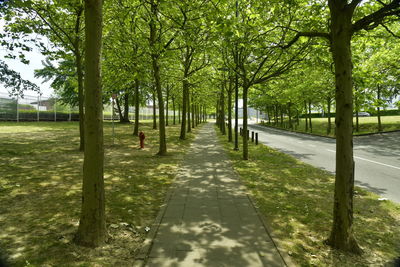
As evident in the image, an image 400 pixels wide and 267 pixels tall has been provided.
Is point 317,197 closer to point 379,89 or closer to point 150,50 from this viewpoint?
point 150,50

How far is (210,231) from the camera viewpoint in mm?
4734

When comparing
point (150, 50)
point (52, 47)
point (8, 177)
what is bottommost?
point (8, 177)

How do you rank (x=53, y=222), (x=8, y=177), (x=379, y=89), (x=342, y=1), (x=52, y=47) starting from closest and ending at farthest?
(x=342, y=1) < (x=53, y=222) < (x=8, y=177) < (x=52, y=47) < (x=379, y=89)

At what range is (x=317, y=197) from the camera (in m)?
7.07

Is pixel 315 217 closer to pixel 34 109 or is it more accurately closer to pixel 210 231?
pixel 210 231

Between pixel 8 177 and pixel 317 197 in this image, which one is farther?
pixel 8 177

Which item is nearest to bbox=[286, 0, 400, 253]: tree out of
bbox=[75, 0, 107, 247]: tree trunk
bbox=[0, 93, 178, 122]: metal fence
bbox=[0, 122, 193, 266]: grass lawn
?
bbox=[0, 122, 193, 266]: grass lawn

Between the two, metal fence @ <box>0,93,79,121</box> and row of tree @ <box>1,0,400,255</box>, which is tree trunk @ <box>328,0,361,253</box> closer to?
row of tree @ <box>1,0,400,255</box>

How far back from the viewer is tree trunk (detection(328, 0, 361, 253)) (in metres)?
4.13

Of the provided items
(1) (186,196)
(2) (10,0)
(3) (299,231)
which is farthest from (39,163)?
(3) (299,231)

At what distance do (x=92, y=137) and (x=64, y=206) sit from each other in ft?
8.42

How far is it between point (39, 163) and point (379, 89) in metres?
30.1

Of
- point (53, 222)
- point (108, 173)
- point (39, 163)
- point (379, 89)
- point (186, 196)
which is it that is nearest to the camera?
point (53, 222)

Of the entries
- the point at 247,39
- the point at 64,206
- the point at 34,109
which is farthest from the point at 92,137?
the point at 34,109
